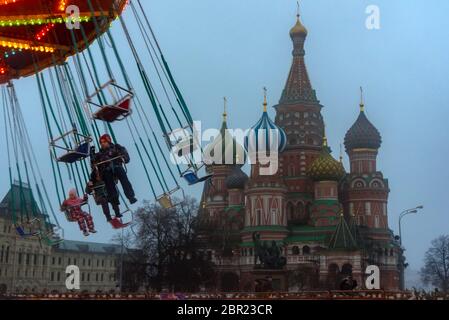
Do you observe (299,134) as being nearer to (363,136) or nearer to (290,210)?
(363,136)

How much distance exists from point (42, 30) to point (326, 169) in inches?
1878

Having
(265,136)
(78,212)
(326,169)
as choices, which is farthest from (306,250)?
(78,212)

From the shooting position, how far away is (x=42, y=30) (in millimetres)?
11609

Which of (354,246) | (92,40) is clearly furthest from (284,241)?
(92,40)

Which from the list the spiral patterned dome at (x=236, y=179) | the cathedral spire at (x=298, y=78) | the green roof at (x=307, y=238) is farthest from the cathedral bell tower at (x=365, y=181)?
the spiral patterned dome at (x=236, y=179)

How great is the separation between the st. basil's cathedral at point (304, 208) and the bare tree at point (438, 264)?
190 inches

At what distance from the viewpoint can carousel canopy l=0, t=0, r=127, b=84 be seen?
10.7m

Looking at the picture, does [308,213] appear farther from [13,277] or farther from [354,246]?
[13,277]

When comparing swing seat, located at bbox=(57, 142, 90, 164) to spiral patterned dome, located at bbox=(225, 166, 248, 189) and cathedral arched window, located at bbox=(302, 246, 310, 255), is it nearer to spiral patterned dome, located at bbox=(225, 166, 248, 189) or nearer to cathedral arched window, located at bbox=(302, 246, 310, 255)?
cathedral arched window, located at bbox=(302, 246, 310, 255)

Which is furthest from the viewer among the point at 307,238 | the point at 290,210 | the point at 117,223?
the point at 290,210

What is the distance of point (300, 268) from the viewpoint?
2016 inches

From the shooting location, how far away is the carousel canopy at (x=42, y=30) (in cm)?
1073
